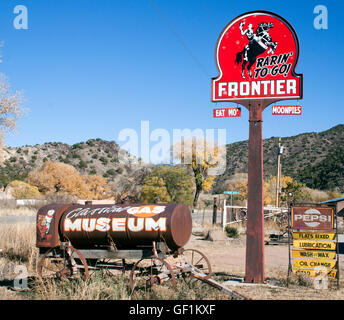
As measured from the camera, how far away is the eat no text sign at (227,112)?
10109mm

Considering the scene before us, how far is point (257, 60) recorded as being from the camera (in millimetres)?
10109

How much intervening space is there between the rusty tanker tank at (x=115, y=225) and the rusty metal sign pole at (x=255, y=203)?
1.53 meters

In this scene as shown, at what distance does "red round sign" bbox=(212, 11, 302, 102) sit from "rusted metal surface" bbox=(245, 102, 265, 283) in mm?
503

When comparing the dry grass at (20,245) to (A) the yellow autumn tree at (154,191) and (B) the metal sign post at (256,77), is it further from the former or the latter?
(A) the yellow autumn tree at (154,191)

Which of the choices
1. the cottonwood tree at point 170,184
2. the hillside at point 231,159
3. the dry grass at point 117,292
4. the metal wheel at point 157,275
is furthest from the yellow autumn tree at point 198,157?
the dry grass at point 117,292

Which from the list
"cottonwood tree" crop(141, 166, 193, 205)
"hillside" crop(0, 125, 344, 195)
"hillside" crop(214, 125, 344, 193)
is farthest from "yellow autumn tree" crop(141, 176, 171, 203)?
"hillside" crop(214, 125, 344, 193)

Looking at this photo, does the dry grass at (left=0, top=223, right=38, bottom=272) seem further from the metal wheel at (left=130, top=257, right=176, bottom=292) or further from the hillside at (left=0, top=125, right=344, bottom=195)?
the hillside at (left=0, top=125, right=344, bottom=195)

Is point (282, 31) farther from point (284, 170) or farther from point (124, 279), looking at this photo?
point (284, 170)

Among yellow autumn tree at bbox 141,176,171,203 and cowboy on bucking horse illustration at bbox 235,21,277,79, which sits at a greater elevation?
cowboy on bucking horse illustration at bbox 235,21,277,79

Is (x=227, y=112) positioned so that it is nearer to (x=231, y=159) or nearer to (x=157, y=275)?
(x=157, y=275)

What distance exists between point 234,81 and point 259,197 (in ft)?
9.44

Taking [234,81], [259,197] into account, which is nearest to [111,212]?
[259,197]

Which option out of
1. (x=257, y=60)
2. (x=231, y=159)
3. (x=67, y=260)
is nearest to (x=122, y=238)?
(x=67, y=260)

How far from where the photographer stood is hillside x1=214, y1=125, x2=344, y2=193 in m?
57.6
